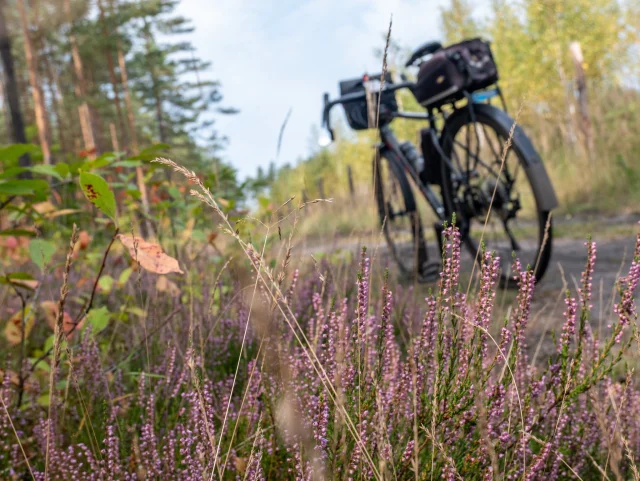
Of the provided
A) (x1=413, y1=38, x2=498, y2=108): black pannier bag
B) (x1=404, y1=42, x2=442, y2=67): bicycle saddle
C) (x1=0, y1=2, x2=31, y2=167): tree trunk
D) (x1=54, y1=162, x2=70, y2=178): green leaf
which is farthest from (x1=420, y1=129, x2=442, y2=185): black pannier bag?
(x1=0, y1=2, x2=31, y2=167): tree trunk

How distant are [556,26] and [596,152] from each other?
8134 mm

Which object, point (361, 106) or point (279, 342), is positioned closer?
point (279, 342)

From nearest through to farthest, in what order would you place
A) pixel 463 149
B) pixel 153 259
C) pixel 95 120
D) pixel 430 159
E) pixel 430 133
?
pixel 153 259 → pixel 463 149 → pixel 430 133 → pixel 430 159 → pixel 95 120

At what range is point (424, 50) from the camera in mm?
4344

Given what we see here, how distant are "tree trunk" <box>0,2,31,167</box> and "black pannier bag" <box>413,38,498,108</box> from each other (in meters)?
10.1

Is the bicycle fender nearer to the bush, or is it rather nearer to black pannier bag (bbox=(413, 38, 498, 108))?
black pannier bag (bbox=(413, 38, 498, 108))

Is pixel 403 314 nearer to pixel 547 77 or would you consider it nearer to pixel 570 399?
pixel 570 399

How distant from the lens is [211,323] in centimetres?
242

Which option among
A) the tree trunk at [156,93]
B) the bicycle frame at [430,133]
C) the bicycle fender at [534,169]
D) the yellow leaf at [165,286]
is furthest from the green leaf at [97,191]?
the tree trunk at [156,93]

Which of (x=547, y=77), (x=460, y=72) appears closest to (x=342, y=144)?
(x=547, y=77)

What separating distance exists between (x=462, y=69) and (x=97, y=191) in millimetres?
2976

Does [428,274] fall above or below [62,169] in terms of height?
below

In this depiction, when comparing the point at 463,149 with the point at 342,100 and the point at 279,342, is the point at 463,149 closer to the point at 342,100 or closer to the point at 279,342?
the point at 342,100

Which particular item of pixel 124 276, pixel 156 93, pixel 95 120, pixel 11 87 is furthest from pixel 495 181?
pixel 95 120
